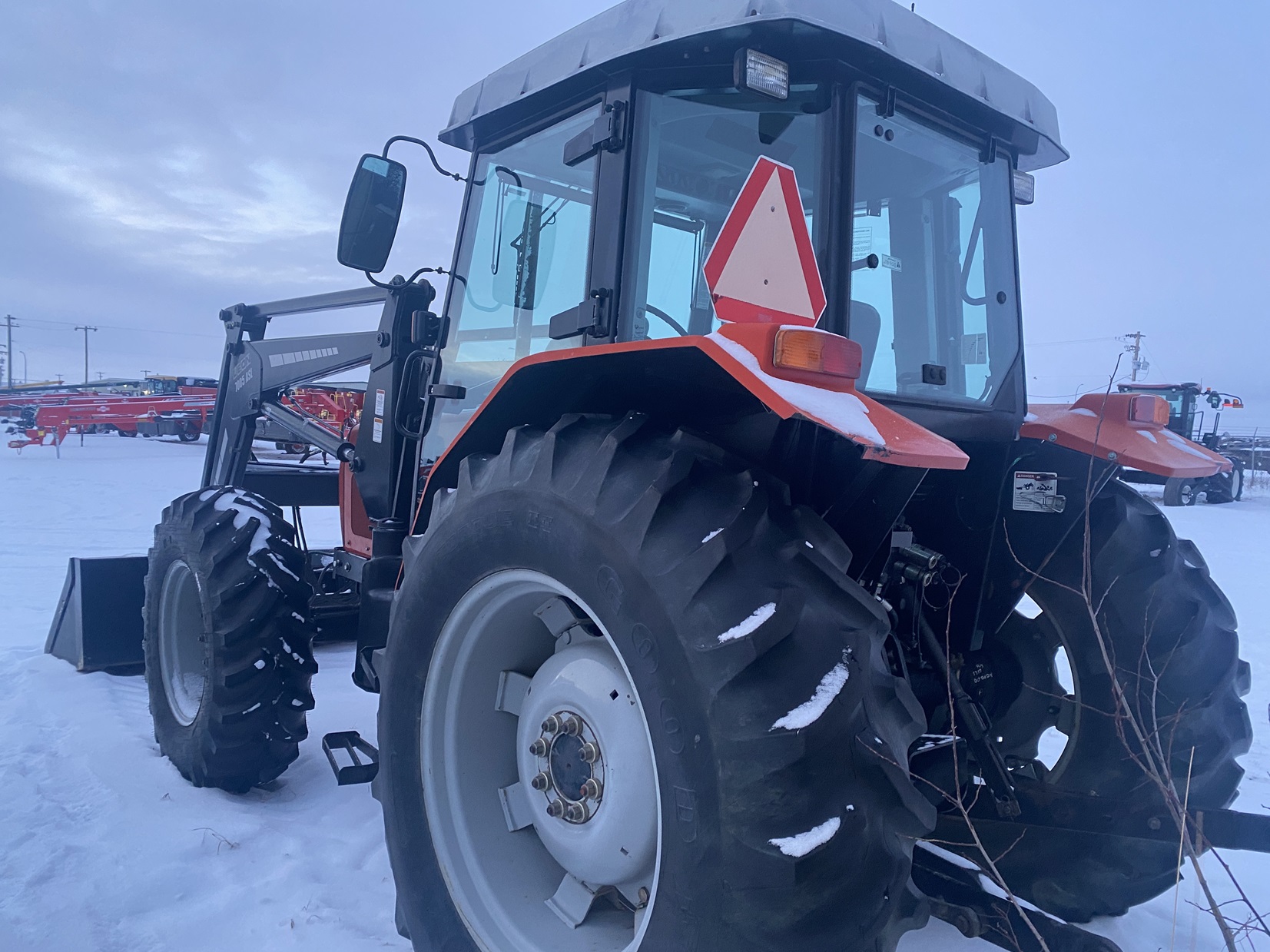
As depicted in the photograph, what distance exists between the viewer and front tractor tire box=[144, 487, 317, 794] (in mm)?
3166

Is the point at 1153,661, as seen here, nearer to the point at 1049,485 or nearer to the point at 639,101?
the point at 1049,485

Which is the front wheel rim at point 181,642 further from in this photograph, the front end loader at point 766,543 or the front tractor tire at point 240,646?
the front end loader at point 766,543

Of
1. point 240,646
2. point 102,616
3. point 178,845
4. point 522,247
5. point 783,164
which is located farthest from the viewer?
point 102,616

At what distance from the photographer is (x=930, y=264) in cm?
246

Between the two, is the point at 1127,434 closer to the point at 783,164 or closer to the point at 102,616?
the point at 783,164

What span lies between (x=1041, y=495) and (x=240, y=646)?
9.25 feet

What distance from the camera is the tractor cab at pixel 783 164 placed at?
6.35 ft

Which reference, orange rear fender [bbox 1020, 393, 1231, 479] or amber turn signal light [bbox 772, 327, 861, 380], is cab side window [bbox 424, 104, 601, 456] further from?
orange rear fender [bbox 1020, 393, 1231, 479]

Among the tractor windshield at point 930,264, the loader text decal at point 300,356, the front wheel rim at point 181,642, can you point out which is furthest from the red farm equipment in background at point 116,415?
the tractor windshield at point 930,264

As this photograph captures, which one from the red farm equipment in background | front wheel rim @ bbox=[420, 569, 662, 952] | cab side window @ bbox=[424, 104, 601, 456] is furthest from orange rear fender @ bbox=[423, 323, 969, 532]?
the red farm equipment in background

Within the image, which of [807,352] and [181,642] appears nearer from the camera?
[807,352]

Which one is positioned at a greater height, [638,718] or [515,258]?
[515,258]

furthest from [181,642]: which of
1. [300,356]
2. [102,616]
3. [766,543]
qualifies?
[766,543]

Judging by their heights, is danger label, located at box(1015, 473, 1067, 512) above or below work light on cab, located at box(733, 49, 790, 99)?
below
